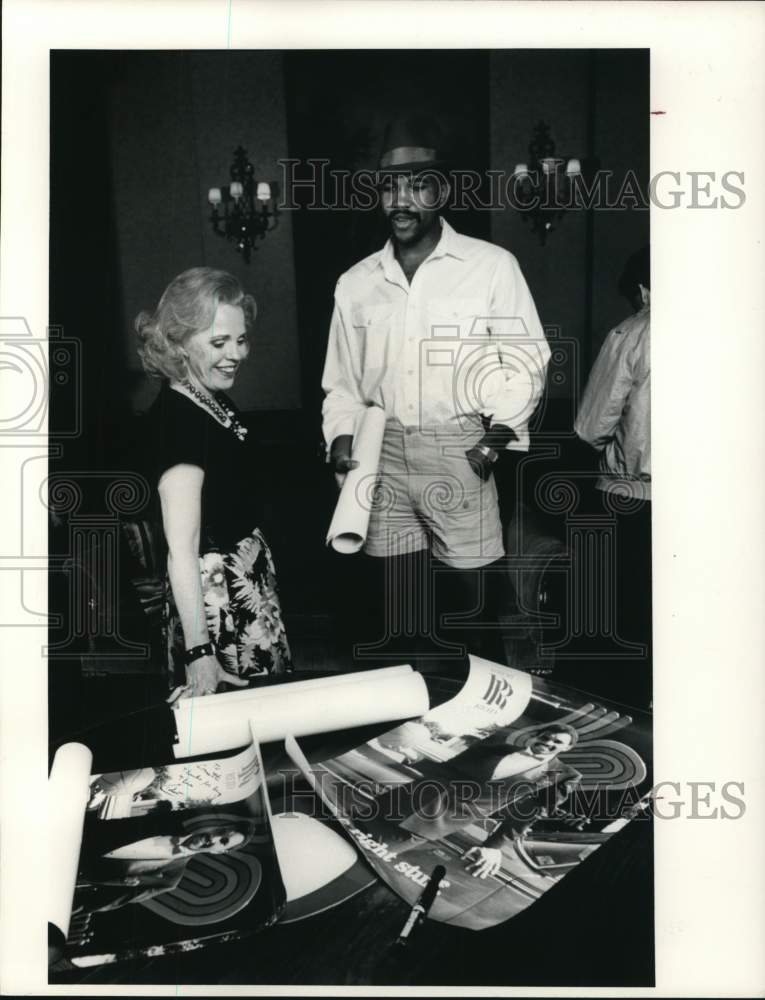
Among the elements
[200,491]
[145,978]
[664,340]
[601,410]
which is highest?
[664,340]

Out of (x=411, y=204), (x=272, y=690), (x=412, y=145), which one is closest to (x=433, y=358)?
(x=411, y=204)

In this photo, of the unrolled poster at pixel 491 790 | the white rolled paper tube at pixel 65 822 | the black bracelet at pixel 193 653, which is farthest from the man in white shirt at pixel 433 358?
the white rolled paper tube at pixel 65 822

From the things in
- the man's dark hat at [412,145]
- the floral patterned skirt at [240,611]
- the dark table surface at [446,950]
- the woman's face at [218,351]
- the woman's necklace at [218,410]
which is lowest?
the dark table surface at [446,950]

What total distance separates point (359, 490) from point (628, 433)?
0.49 meters

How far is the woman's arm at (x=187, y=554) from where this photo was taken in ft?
5.41

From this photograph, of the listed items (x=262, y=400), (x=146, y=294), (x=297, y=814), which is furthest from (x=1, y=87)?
(x=297, y=814)

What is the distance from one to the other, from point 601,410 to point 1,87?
121 centimetres

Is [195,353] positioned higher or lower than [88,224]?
lower

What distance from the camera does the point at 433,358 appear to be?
5.38 feet

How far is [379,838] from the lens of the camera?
159cm

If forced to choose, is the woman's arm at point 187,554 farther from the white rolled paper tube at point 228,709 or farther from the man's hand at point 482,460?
the man's hand at point 482,460

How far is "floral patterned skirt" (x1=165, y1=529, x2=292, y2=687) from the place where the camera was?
65.0 inches

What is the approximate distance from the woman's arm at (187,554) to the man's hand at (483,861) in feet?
1.73

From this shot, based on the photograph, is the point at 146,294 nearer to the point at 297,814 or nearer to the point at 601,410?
the point at 601,410
